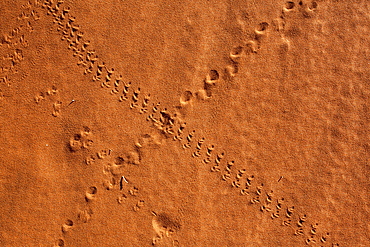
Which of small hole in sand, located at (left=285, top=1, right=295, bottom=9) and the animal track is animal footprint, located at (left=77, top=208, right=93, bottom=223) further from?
small hole in sand, located at (left=285, top=1, right=295, bottom=9)

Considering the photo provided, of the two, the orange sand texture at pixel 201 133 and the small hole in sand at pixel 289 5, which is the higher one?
the small hole in sand at pixel 289 5

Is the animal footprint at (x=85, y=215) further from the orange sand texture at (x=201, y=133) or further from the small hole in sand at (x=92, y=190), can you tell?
the small hole in sand at (x=92, y=190)

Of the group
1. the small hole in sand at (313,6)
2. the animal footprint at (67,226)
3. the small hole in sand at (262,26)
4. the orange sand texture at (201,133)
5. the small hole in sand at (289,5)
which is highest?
the small hole in sand at (313,6)

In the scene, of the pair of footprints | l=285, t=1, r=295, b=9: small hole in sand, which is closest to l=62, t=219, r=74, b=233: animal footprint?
the pair of footprints

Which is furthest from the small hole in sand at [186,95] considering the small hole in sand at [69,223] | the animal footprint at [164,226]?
the small hole in sand at [69,223]

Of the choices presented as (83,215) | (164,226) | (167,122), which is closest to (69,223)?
(83,215)

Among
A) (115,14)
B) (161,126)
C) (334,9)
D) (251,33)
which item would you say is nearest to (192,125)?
(161,126)

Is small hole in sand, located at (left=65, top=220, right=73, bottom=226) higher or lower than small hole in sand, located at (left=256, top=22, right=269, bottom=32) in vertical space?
lower

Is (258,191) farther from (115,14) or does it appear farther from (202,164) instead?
(115,14)
